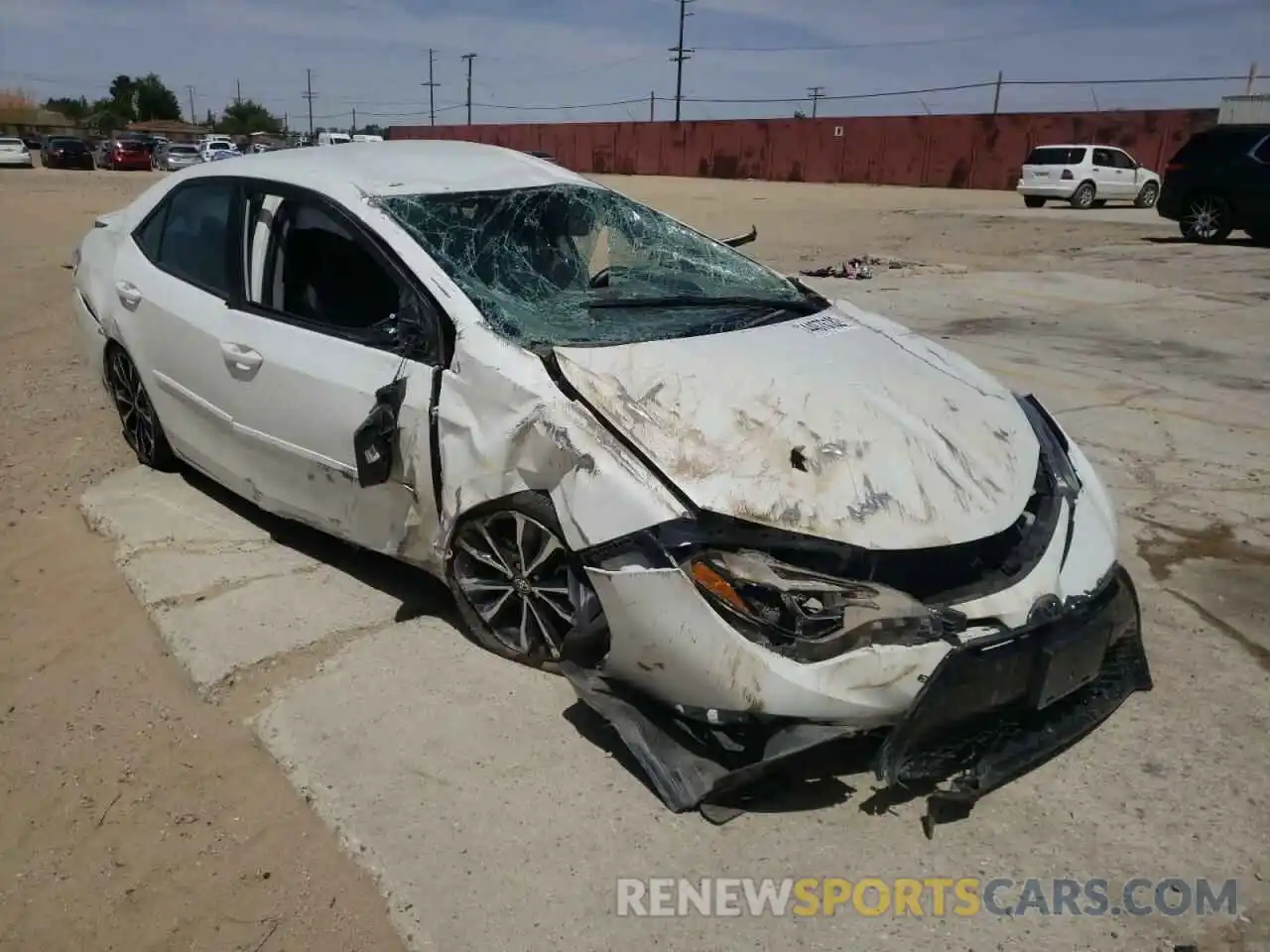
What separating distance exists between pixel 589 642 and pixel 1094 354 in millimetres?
6242

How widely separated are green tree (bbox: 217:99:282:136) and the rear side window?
82.7 metres

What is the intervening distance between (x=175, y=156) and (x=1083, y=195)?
32180 millimetres

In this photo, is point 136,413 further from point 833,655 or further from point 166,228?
point 833,655

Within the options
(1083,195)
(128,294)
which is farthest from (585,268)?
(1083,195)

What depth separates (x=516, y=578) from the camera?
3.16 m

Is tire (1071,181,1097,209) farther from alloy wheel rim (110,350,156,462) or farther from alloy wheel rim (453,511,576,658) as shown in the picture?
alloy wheel rim (453,511,576,658)

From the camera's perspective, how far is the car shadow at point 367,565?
3.74 meters

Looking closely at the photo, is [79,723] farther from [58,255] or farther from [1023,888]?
[58,255]

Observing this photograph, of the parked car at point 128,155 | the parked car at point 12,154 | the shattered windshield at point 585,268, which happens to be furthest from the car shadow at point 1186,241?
the parked car at point 12,154

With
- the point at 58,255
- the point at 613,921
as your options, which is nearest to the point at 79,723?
the point at 613,921

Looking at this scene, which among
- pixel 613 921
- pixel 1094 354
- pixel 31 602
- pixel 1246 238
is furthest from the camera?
pixel 1246 238

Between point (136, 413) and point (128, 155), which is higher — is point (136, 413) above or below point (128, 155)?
below

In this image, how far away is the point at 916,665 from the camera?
246cm

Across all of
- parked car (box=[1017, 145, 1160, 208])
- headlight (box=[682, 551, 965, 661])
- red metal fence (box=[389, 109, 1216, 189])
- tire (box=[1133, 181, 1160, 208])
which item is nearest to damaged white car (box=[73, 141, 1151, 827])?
headlight (box=[682, 551, 965, 661])
